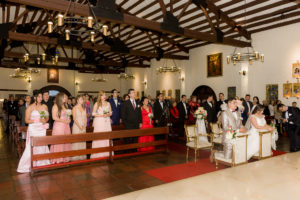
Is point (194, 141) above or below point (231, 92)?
below

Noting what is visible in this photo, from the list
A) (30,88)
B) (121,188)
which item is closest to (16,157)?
(121,188)

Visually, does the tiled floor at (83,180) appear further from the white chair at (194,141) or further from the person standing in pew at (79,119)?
the person standing in pew at (79,119)

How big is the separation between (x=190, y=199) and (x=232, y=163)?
331cm

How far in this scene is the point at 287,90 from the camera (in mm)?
9844

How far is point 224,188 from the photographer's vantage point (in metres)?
1.73

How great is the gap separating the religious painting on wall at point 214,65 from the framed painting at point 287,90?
3.61 metres

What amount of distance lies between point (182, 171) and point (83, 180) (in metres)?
2.02

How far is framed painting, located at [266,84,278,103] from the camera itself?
10.3 metres

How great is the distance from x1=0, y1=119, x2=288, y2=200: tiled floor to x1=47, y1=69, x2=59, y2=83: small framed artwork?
16041 mm

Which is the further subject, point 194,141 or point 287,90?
point 287,90

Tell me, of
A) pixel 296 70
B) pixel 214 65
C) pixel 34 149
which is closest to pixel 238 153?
pixel 34 149

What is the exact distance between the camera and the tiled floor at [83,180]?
356cm

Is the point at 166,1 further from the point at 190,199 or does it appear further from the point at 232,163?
the point at 190,199

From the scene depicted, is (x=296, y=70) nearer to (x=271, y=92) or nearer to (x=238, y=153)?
(x=271, y=92)
